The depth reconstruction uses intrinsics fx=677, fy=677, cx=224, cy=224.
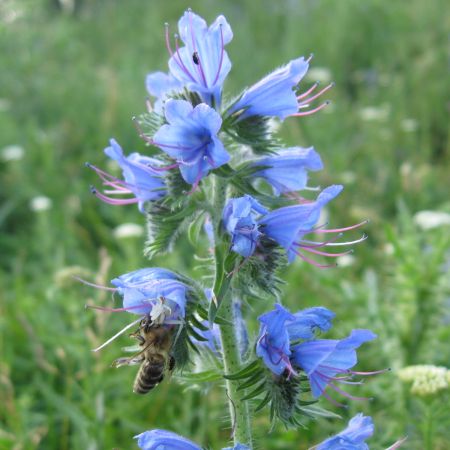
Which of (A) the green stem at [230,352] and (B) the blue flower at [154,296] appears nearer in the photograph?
(B) the blue flower at [154,296]

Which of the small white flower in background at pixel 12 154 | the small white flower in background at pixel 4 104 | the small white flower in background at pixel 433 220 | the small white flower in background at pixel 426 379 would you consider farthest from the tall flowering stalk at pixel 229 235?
the small white flower in background at pixel 4 104

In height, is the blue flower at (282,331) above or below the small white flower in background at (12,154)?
below

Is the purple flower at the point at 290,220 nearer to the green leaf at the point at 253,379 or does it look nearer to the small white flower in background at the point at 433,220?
the green leaf at the point at 253,379

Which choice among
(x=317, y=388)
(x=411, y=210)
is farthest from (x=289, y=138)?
(x=317, y=388)

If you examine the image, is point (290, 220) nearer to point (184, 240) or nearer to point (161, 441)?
point (161, 441)

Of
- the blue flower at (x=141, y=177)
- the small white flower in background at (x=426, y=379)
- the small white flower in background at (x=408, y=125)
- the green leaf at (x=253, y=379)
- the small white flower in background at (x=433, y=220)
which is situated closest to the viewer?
the green leaf at (x=253, y=379)

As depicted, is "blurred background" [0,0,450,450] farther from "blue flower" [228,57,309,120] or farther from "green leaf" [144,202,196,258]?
"blue flower" [228,57,309,120]

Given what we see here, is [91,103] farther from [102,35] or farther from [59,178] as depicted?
[102,35]

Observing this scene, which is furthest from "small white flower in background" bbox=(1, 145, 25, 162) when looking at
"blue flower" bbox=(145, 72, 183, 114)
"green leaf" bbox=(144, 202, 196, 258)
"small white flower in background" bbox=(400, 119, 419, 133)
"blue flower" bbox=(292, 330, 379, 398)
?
"blue flower" bbox=(292, 330, 379, 398)
